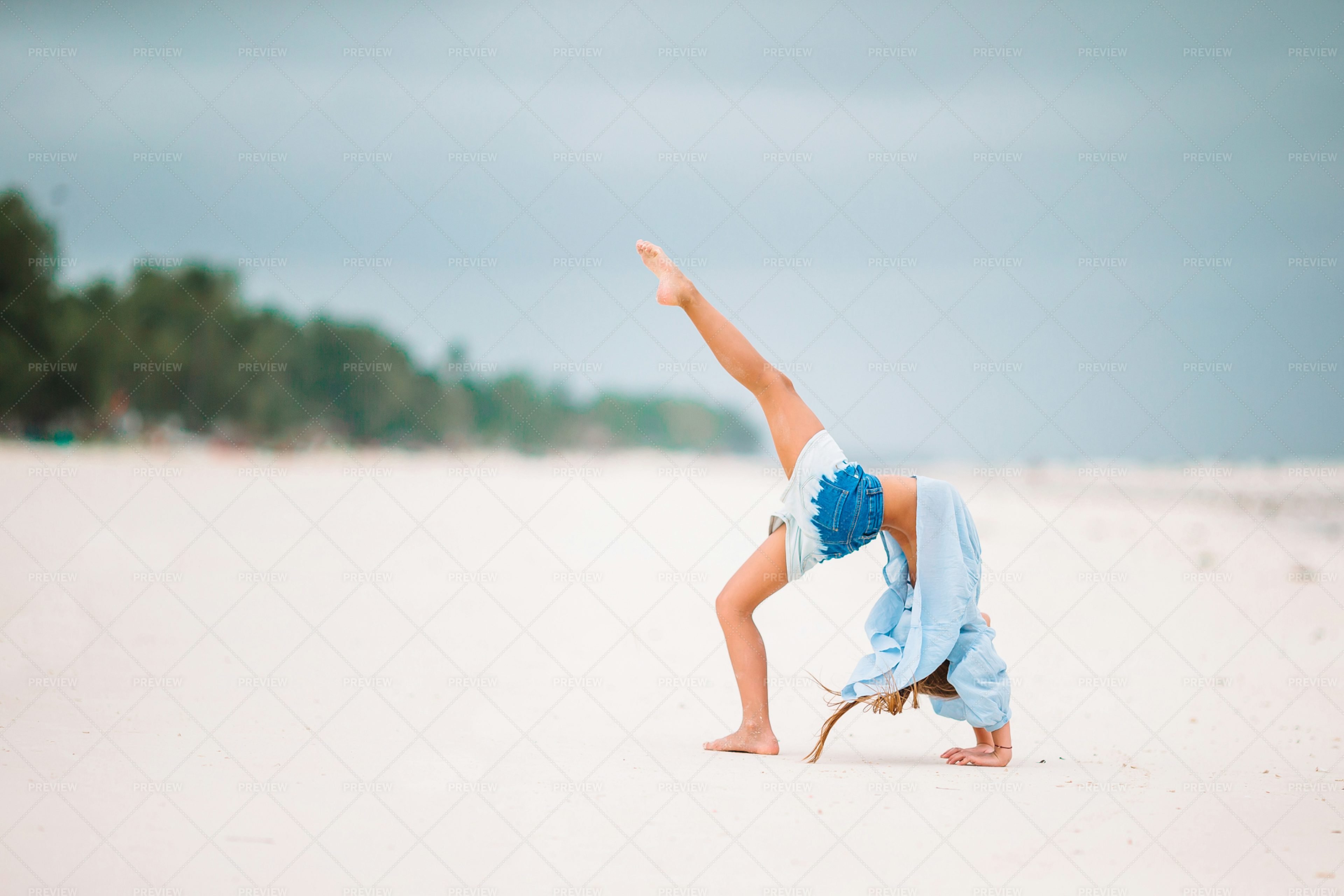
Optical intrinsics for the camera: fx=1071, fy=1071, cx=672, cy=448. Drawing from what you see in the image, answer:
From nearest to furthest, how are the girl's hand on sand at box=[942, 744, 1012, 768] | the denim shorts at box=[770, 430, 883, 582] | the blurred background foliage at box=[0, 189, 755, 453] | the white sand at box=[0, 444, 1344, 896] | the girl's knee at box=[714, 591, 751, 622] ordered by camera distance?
the white sand at box=[0, 444, 1344, 896] < the denim shorts at box=[770, 430, 883, 582] < the girl's hand on sand at box=[942, 744, 1012, 768] < the girl's knee at box=[714, 591, 751, 622] < the blurred background foliage at box=[0, 189, 755, 453]

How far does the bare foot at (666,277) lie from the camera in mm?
5605

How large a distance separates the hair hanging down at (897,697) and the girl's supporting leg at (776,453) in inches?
12.4

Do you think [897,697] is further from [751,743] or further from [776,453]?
[776,453]

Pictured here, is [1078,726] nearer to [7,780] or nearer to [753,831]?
[753,831]

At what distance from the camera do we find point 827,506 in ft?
17.9

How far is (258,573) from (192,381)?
32227 mm

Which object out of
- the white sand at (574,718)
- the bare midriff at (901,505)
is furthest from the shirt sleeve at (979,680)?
the bare midriff at (901,505)

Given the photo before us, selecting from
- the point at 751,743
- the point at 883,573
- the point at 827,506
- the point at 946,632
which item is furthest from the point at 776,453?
the point at 751,743

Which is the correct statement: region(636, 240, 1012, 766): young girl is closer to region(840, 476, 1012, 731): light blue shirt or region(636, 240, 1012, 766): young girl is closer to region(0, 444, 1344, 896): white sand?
region(840, 476, 1012, 731): light blue shirt

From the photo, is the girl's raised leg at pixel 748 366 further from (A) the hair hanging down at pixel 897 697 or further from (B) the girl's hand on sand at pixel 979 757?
(B) the girl's hand on sand at pixel 979 757

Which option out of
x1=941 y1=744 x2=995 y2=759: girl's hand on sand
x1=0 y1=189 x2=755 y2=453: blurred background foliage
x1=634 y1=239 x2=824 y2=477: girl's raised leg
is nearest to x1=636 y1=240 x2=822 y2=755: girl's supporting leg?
x1=634 y1=239 x2=824 y2=477: girl's raised leg

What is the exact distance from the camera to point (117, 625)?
30.2 ft

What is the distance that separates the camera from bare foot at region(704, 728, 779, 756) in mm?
5578

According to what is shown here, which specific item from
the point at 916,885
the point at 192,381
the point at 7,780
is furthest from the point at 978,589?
the point at 192,381
